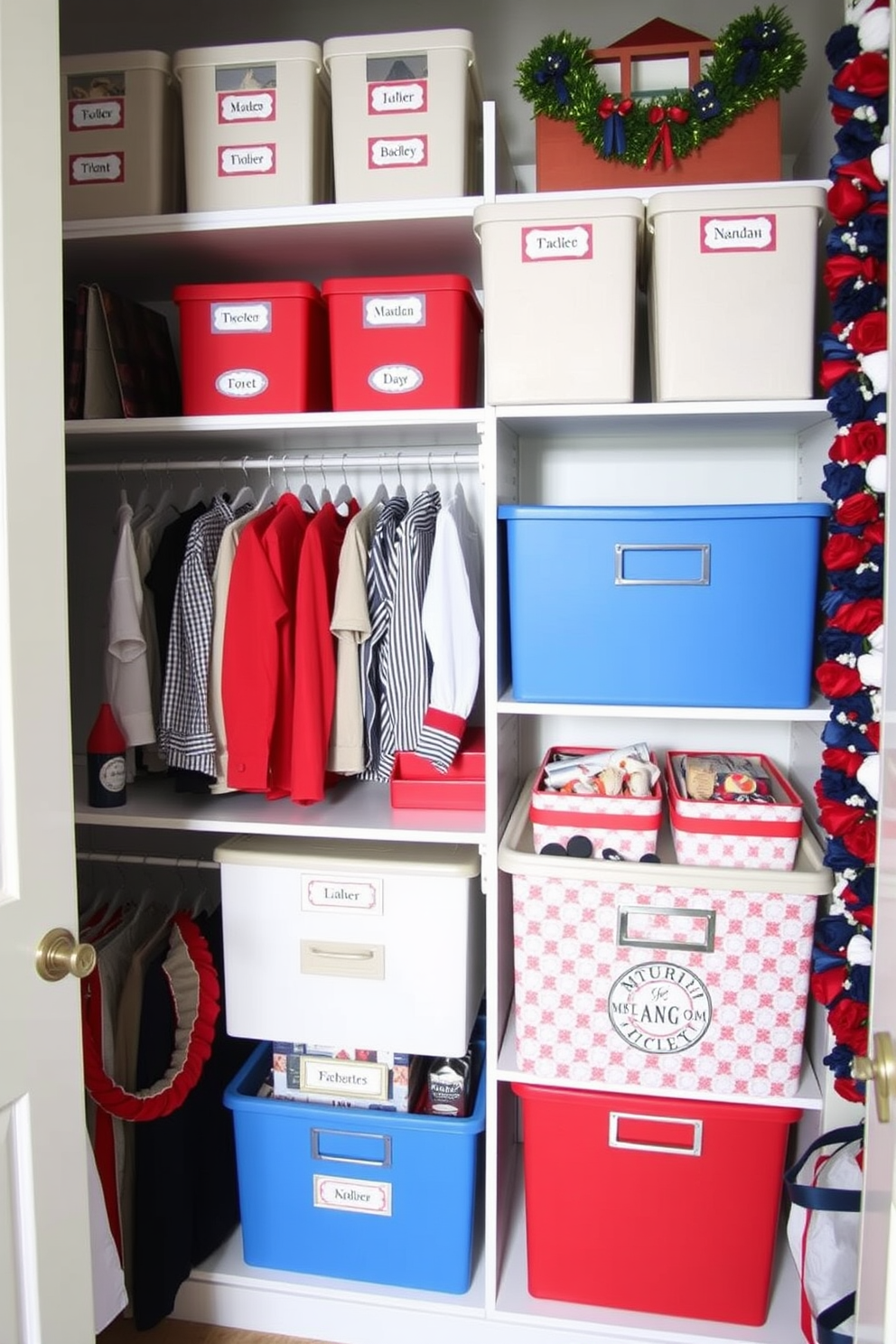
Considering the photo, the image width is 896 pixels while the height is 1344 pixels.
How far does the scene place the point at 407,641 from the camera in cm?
189

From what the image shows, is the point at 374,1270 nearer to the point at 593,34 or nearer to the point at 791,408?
the point at 791,408

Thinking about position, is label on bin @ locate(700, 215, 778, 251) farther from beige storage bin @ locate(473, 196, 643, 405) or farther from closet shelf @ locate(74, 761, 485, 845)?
closet shelf @ locate(74, 761, 485, 845)

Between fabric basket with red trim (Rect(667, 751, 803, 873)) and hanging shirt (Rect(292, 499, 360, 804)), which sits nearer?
fabric basket with red trim (Rect(667, 751, 803, 873))

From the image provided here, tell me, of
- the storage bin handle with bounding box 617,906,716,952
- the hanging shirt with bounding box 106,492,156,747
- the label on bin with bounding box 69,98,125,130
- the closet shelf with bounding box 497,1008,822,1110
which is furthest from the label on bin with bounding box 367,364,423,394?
the closet shelf with bounding box 497,1008,822,1110

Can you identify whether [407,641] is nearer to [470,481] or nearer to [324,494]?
[324,494]

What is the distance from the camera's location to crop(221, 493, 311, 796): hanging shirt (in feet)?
6.13

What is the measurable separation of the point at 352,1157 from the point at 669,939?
771mm

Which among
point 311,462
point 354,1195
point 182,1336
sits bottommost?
point 182,1336

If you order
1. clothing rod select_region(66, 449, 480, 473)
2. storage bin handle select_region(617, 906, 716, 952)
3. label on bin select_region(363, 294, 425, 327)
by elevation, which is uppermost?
label on bin select_region(363, 294, 425, 327)

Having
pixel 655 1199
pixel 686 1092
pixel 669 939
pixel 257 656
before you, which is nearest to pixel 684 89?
pixel 257 656

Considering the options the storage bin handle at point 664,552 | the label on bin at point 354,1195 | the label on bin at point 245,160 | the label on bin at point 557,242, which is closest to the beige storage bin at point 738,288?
the label on bin at point 557,242

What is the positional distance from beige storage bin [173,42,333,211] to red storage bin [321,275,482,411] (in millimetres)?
204

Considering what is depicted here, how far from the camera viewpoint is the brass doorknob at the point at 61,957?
1.21 meters

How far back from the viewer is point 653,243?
1712 millimetres
